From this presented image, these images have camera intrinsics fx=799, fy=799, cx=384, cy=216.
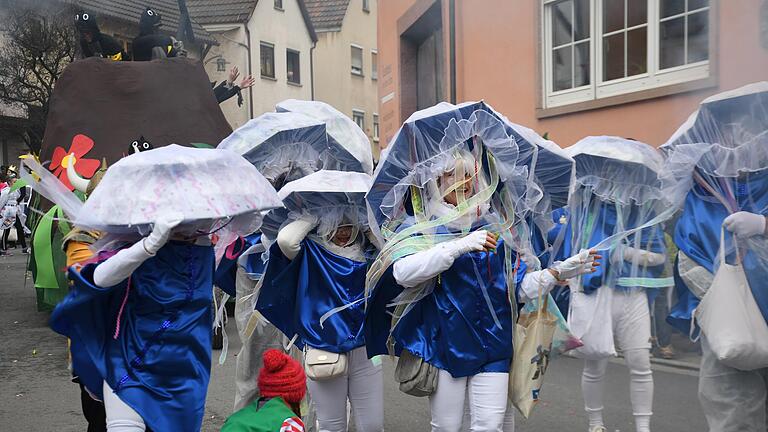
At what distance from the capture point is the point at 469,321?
3230mm

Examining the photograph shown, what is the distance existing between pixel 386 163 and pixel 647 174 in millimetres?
1735

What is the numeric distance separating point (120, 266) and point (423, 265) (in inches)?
44.5

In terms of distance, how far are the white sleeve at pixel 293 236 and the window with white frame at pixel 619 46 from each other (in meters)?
2.53

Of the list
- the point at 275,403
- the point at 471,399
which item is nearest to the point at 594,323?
the point at 471,399

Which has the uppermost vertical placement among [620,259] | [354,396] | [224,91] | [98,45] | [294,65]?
[294,65]

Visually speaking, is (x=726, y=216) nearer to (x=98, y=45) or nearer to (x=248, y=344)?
(x=248, y=344)

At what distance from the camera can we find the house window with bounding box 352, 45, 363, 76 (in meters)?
20.2

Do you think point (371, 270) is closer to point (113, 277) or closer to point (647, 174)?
point (113, 277)

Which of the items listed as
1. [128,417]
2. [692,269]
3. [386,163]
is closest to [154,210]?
[128,417]

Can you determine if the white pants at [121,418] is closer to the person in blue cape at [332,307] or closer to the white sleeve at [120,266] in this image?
the white sleeve at [120,266]

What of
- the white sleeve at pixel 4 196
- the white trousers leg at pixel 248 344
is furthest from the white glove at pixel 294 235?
the white sleeve at pixel 4 196

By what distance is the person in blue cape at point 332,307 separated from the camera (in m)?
3.77

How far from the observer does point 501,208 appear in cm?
344

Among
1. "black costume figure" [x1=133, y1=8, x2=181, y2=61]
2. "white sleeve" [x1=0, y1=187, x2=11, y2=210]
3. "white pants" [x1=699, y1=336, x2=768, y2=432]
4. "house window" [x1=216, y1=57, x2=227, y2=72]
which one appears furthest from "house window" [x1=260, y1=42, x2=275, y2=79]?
"white pants" [x1=699, y1=336, x2=768, y2=432]
